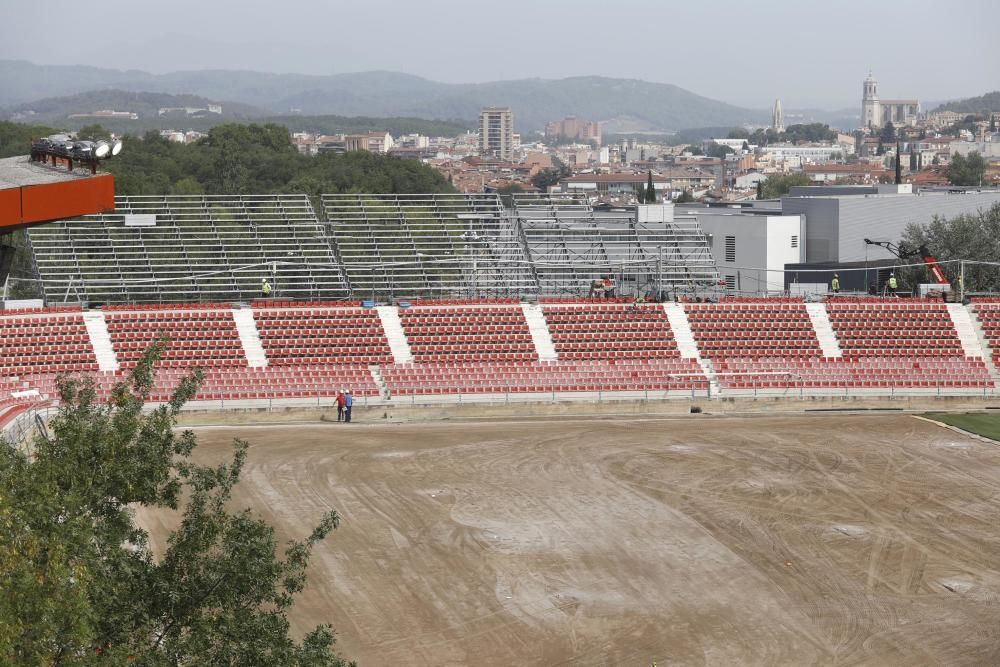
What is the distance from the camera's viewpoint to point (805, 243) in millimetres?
83375

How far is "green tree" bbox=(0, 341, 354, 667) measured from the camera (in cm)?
1227

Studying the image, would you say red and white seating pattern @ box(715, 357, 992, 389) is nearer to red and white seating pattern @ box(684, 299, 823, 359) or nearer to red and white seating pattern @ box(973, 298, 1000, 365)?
red and white seating pattern @ box(684, 299, 823, 359)

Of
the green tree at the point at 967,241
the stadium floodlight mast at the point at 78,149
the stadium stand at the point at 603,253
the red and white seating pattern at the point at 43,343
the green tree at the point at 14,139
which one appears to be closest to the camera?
the stadium floodlight mast at the point at 78,149

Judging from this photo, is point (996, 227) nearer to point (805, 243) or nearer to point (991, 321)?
point (805, 243)

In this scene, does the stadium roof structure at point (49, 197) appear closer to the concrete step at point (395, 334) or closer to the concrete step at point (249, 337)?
the concrete step at point (249, 337)

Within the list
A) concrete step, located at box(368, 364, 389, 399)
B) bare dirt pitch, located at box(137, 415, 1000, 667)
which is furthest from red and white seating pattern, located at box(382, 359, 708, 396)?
bare dirt pitch, located at box(137, 415, 1000, 667)

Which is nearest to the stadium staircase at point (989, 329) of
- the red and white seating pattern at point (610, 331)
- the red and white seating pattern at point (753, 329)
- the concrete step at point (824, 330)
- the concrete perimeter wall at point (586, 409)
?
the concrete perimeter wall at point (586, 409)

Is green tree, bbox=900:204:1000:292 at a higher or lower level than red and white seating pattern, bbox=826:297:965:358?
higher

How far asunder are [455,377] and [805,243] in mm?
42447

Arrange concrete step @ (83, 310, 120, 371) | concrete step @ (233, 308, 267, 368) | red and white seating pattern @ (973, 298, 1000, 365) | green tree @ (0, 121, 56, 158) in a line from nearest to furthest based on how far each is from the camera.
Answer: concrete step @ (83, 310, 120, 371) → concrete step @ (233, 308, 267, 368) → red and white seating pattern @ (973, 298, 1000, 365) → green tree @ (0, 121, 56, 158)

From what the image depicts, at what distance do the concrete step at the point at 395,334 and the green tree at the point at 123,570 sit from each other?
32015 mm

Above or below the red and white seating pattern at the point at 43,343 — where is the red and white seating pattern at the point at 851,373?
below

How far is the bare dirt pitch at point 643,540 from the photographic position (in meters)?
22.9

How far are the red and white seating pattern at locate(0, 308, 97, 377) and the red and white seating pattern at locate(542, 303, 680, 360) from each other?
57.8 feet
